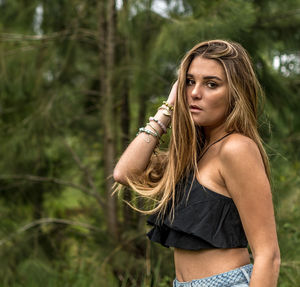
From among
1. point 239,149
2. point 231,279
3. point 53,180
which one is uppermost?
point 239,149

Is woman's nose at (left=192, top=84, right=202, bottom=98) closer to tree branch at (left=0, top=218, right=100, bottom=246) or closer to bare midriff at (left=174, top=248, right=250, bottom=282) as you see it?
bare midriff at (left=174, top=248, right=250, bottom=282)

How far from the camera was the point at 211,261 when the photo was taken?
1.53 m

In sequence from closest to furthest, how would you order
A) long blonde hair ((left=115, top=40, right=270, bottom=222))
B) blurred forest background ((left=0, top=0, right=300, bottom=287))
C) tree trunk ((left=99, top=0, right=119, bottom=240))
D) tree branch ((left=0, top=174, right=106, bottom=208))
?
long blonde hair ((left=115, top=40, right=270, bottom=222))
blurred forest background ((left=0, top=0, right=300, bottom=287))
tree trunk ((left=99, top=0, right=119, bottom=240))
tree branch ((left=0, top=174, right=106, bottom=208))

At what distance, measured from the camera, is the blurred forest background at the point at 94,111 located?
10.3 feet

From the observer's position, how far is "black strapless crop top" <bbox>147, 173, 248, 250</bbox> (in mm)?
1514

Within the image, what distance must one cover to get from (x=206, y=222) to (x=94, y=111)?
3.90 m

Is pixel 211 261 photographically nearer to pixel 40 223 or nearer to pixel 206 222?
pixel 206 222

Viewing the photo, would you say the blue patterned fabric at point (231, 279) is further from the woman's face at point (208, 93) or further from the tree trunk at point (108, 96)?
the tree trunk at point (108, 96)

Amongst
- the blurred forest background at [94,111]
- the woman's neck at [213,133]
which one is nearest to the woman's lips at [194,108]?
the woman's neck at [213,133]

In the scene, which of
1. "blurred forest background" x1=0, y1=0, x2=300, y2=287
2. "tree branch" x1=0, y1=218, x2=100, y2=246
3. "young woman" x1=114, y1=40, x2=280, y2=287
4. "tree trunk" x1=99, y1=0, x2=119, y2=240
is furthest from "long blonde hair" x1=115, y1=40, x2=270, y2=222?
"tree branch" x1=0, y1=218, x2=100, y2=246

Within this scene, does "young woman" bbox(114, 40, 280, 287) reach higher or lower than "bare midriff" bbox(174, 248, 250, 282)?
higher

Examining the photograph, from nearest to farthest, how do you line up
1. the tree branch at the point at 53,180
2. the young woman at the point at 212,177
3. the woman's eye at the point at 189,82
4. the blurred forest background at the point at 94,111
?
the young woman at the point at 212,177, the woman's eye at the point at 189,82, the blurred forest background at the point at 94,111, the tree branch at the point at 53,180

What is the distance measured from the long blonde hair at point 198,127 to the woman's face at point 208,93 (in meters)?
0.02

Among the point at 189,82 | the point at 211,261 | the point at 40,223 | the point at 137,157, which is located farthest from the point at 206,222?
the point at 40,223
